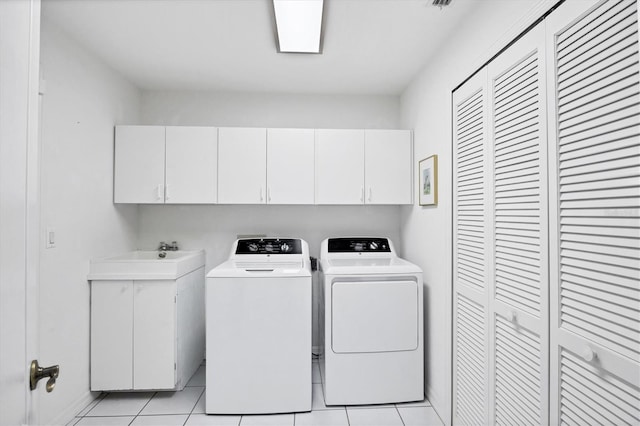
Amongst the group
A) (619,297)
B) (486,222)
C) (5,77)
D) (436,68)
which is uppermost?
(436,68)

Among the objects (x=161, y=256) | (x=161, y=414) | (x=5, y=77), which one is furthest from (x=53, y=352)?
(x=5, y=77)

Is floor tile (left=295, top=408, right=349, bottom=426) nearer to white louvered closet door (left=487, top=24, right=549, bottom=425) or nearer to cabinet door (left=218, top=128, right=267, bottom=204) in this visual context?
white louvered closet door (left=487, top=24, right=549, bottom=425)

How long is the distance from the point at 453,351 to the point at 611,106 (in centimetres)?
161

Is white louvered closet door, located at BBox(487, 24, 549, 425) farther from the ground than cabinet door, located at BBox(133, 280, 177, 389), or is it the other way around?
white louvered closet door, located at BBox(487, 24, 549, 425)

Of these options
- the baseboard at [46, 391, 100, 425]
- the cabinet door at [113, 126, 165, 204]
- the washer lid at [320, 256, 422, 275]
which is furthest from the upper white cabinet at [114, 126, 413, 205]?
the baseboard at [46, 391, 100, 425]

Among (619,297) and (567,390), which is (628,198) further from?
(567,390)

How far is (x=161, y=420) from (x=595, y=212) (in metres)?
2.59

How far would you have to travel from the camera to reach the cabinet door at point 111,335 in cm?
229

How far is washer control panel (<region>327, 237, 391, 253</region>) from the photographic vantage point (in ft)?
9.15

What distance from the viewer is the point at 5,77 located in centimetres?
66

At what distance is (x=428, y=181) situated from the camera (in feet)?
7.94

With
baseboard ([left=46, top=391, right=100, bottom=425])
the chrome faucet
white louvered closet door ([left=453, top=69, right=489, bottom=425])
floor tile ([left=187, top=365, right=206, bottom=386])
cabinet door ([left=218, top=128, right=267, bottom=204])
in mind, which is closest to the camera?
white louvered closet door ([left=453, top=69, right=489, bottom=425])

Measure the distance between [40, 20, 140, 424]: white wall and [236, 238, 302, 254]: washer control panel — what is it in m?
1.03

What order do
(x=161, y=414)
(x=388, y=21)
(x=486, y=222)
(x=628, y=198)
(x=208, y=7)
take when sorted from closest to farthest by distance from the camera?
(x=628, y=198) < (x=486, y=222) < (x=208, y=7) < (x=388, y=21) < (x=161, y=414)
